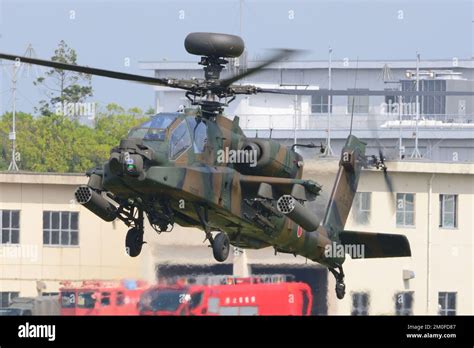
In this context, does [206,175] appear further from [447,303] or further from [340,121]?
[340,121]

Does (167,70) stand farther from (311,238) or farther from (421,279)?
(311,238)

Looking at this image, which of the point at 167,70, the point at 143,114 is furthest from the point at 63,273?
the point at 167,70

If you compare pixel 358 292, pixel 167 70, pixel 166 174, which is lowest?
pixel 358 292

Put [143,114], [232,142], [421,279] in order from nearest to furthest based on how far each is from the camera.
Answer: [232,142], [421,279], [143,114]

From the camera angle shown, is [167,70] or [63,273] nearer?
[63,273]

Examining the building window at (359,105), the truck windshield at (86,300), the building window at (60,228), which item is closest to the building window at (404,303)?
the truck windshield at (86,300)

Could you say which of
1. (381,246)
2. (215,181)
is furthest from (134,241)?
(381,246)

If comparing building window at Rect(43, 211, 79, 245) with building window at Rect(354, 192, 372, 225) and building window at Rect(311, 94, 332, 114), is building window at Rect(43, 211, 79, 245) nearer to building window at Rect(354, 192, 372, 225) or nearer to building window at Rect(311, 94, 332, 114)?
building window at Rect(354, 192, 372, 225)

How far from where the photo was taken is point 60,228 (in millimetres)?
33562

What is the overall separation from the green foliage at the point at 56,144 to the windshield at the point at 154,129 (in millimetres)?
22133

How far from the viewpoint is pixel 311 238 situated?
2745 cm

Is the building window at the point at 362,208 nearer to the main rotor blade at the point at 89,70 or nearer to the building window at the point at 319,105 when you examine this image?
the main rotor blade at the point at 89,70

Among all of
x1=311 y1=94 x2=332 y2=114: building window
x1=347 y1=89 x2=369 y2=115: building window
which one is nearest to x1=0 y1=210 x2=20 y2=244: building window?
x1=311 y1=94 x2=332 y2=114: building window
